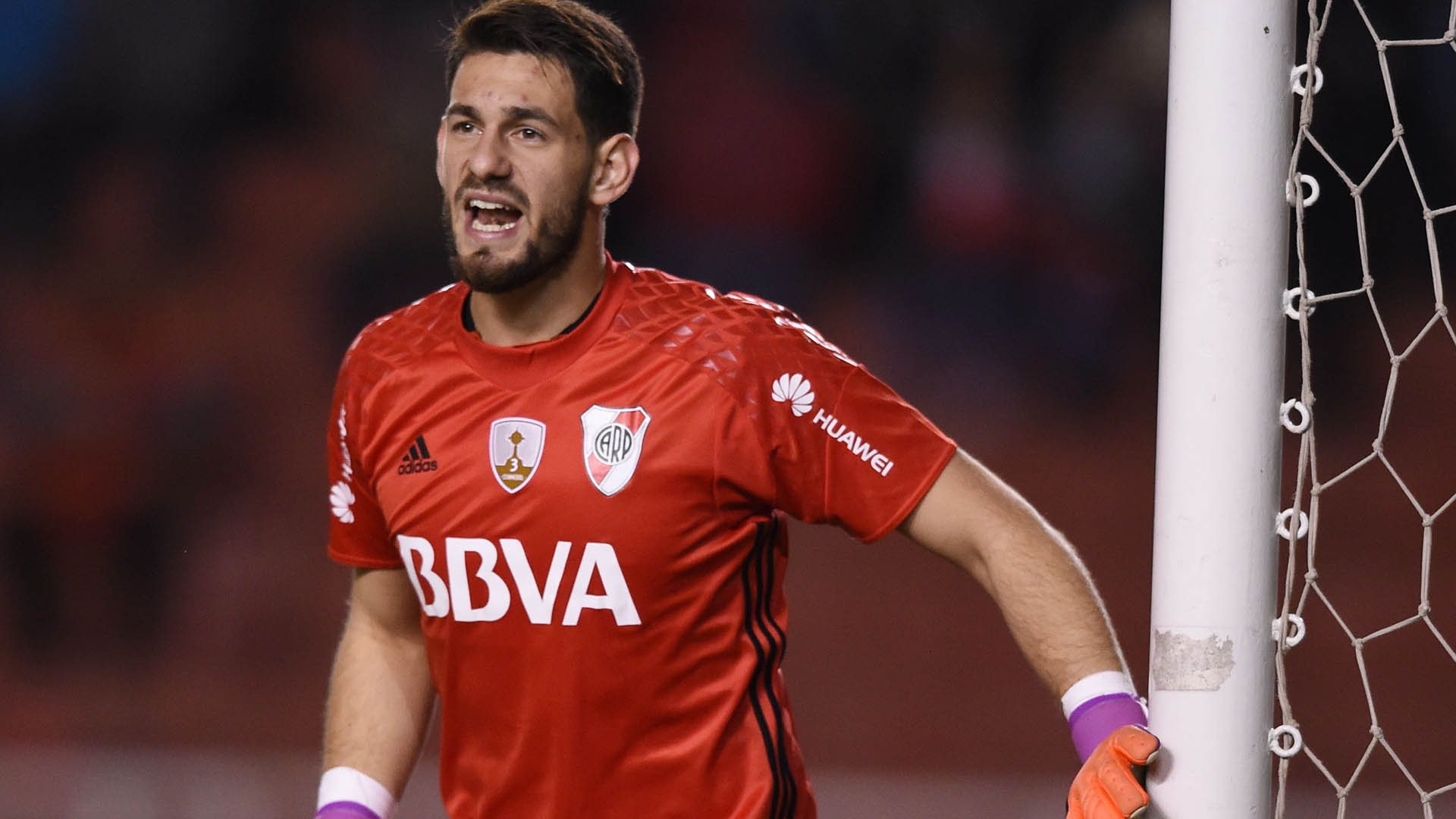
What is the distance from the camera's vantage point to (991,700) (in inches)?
220

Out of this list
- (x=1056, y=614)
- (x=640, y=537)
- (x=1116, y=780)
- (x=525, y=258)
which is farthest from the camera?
(x=525, y=258)

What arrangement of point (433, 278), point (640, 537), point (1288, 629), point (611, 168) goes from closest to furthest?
point (1288, 629) → point (640, 537) → point (611, 168) → point (433, 278)

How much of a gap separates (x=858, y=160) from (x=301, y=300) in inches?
96.3

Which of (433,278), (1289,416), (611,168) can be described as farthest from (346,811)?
(433,278)

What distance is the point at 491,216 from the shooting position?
7.54ft

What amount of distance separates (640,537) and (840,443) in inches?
11.8

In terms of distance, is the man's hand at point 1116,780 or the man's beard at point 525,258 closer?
the man's hand at point 1116,780

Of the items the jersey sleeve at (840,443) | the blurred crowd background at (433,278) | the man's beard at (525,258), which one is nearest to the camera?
the jersey sleeve at (840,443)

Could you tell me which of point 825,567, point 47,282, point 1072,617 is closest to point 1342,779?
point 825,567

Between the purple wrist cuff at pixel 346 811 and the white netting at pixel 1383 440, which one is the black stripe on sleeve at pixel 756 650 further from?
the white netting at pixel 1383 440

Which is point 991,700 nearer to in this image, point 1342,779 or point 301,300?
point 1342,779

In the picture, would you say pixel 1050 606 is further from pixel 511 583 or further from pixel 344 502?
pixel 344 502

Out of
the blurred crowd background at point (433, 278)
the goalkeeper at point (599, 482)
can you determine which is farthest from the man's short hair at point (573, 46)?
the blurred crowd background at point (433, 278)

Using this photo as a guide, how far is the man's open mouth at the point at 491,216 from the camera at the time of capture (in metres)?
2.27
